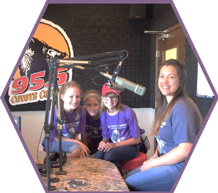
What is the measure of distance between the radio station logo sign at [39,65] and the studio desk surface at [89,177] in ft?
1.07

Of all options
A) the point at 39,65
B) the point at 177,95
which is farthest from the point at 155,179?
the point at 39,65

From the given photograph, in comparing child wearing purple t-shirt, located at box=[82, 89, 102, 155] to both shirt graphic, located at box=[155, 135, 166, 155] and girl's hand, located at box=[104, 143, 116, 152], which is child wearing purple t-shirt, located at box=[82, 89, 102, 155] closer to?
girl's hand, located at box=[104, 143, 116, 152]

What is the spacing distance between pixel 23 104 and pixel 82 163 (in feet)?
1.20

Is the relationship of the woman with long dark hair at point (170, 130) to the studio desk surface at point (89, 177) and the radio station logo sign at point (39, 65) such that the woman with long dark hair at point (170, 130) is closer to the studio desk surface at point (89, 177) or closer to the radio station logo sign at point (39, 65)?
the studio desk surface at point (89, 177)

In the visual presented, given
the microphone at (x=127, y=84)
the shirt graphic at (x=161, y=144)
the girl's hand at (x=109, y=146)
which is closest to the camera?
the microphone at (x=127, y=84)

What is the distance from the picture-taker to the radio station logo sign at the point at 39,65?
38.8 inches

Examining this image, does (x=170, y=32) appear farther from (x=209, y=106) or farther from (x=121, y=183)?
(x=121, y=183)

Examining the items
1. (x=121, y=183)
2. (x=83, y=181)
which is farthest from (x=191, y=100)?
(x=83, y=181)

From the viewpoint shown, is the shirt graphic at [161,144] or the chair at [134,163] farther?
the chair at [134,163]

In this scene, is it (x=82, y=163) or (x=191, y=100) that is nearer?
(x=191, y=100)

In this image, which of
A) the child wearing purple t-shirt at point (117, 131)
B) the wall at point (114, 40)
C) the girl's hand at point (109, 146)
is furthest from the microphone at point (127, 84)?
the girl's hand at point (109, 146)

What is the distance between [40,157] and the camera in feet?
3.34

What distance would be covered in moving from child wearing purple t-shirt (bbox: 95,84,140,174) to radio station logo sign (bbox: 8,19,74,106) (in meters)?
0.23

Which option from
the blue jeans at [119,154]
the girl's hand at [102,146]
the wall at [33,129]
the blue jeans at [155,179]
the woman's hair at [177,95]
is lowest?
the blue jeans at [155,179]
